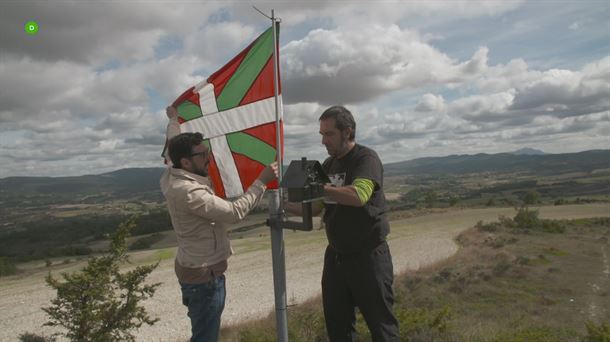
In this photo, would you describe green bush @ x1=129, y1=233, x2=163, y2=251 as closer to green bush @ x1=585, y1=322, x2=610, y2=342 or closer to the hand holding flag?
the hand holding flag

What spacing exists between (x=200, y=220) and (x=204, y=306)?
0.78 meters

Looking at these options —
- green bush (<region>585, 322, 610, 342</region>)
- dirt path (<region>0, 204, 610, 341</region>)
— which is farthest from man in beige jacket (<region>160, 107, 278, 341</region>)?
dirt path (<region>0, 204, 610, 341</region>)

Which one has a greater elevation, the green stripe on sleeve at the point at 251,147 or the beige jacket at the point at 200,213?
the green stripe on sleeve at the point at 251,147

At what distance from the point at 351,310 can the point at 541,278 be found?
23634mm

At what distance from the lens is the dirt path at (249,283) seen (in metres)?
18.6

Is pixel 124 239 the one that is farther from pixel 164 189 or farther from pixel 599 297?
pixel 599 297

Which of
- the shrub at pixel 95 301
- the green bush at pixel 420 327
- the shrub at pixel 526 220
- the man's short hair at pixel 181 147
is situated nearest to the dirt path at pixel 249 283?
the green bush at pixel 420 327

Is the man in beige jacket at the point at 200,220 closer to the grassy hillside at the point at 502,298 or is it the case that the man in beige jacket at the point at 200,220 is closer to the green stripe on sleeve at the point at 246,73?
the green stripe on sleeve at the point at 246,73

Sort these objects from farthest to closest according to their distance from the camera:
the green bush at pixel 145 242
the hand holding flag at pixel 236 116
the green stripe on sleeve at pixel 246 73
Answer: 1. the green bush at pixel 145 242
2. the hand holding flag at pixel 236 116
3. the green stripe on sleeve at pixel 246 73

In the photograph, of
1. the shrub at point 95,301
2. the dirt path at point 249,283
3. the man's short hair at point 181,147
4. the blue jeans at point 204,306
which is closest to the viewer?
the man's short hair at point 181,147

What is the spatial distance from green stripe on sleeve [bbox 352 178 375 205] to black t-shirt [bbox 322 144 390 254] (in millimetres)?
171

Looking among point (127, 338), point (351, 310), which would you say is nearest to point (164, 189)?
point (351, 310)

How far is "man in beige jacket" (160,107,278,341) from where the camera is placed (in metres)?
3.48

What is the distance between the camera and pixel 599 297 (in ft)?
64.6
